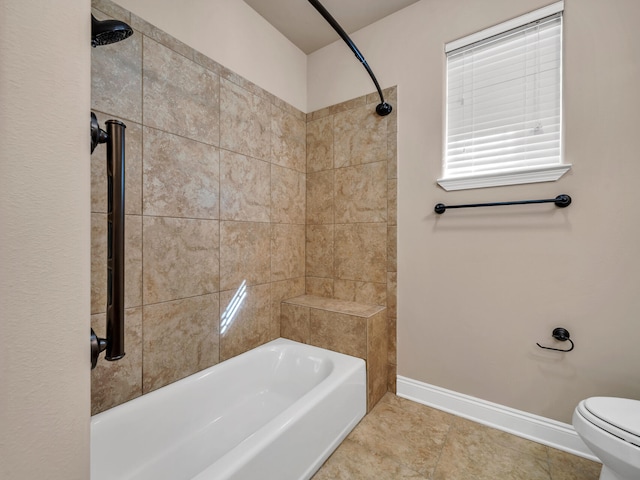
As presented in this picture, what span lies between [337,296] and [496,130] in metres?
1.50

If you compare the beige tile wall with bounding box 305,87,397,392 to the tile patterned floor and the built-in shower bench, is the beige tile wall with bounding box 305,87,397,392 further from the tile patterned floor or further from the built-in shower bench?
the tile patterned floor

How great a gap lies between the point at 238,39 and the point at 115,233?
1.85m

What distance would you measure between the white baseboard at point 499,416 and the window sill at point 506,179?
4.17 feet

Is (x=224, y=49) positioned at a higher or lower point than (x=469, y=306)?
higher

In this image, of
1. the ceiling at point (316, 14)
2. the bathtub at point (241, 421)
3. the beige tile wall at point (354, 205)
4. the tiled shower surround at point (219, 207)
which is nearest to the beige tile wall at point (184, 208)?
the tiled shower surround at point (219, 207)

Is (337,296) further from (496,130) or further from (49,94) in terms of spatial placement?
(49,94)

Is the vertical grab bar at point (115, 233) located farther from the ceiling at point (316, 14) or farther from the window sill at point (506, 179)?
the ceiling at point (316, 14)

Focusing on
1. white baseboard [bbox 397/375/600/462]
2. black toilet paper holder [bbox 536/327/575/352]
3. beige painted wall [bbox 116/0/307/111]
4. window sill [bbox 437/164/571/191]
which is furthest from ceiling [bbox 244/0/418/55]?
white baseboard [bbox 397/375/600/462]

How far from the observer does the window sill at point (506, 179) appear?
151 cm

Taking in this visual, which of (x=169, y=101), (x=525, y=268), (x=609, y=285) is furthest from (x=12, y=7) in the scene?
(x=609, y=285)

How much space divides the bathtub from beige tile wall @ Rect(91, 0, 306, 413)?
0.37 ft

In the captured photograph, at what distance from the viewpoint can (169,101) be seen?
1.51 meters

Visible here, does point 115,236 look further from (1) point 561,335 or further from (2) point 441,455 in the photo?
(1) point 561,335

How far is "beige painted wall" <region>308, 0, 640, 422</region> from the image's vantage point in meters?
1.41
